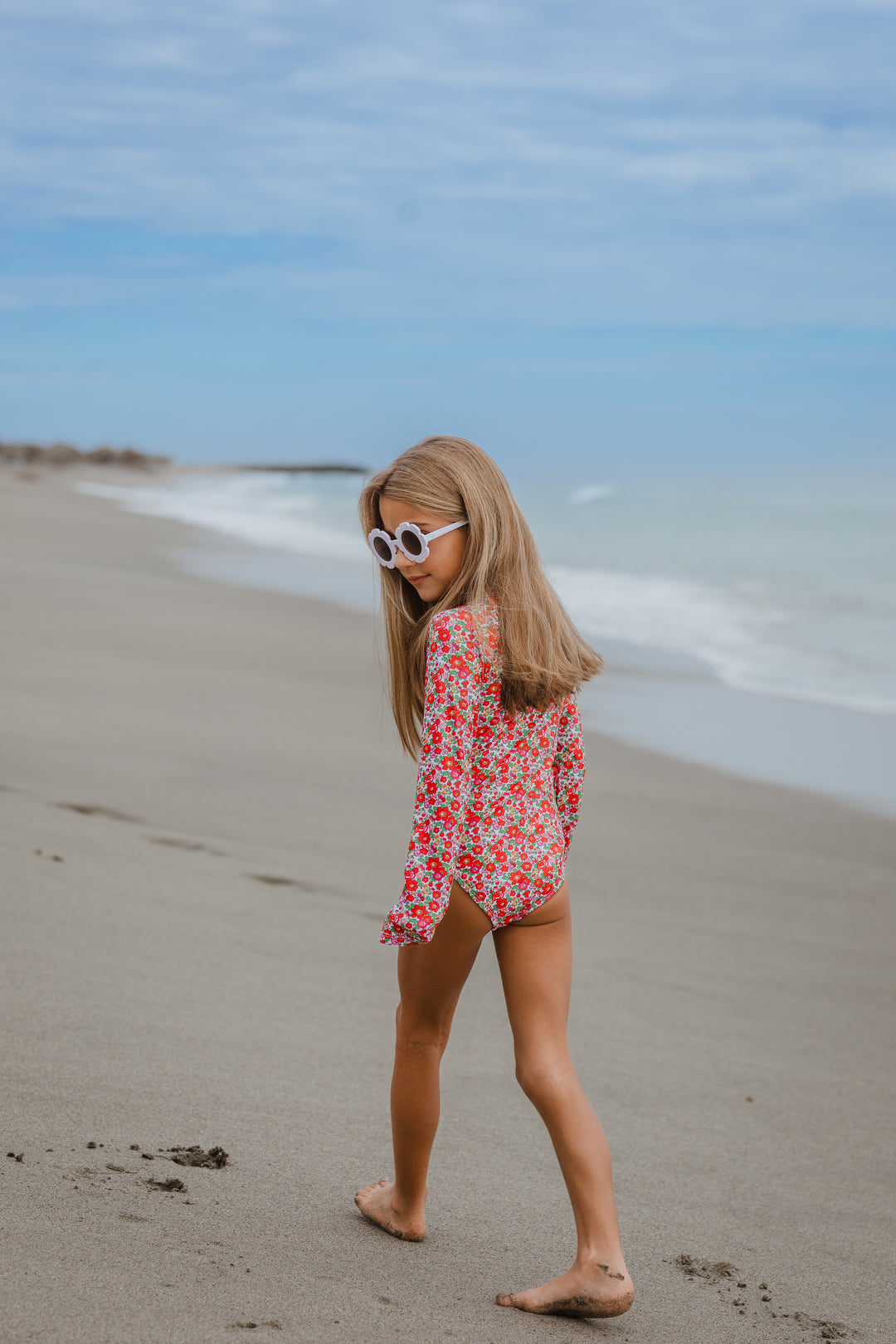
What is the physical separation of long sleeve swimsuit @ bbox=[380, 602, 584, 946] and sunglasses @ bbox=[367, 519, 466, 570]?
0.57ft

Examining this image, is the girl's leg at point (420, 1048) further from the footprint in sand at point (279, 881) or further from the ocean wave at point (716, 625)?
the ocean wave at point (716, 625)

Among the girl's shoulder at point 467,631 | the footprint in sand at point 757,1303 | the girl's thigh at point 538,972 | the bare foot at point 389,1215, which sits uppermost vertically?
the girl's shoulder at point 467,631

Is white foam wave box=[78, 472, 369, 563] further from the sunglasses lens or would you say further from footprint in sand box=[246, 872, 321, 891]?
the sunglasses lens

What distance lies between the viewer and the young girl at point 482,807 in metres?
2.46

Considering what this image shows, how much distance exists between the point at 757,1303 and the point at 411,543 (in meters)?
1.76

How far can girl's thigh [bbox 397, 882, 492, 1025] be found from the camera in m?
2.52

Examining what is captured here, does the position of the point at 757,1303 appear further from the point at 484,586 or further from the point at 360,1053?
the point at 484,586

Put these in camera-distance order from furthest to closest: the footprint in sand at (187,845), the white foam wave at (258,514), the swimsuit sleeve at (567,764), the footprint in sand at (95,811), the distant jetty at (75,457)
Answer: the distant jetty at (75,457), the white foam wave at (258,514), the footprint in sand at (95,811), the footprint in sand at (187,845), the swimsuit sleeve at (567,764)

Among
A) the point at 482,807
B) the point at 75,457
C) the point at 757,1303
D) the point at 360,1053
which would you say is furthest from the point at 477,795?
the point at 75,457

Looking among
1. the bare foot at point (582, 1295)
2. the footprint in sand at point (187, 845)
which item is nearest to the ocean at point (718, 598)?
the footprint in sand at point (187, 845)

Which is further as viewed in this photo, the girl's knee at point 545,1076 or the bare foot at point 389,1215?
the bare foot at point 389,1215

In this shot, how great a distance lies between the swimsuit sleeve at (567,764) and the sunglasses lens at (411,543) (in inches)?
18.1

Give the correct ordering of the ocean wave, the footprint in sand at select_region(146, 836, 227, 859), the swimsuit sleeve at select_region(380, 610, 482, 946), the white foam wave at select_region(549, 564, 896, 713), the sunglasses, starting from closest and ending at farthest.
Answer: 1. the swimsuit sleeve at select_region(380, 610, 482, 946)
2. the sunglasses
3. the footprint in sand at select_region(146, 836, 227, 859)
4. the white foam wave at select_region(549, 564, 896, 713)
5. the ocean wave

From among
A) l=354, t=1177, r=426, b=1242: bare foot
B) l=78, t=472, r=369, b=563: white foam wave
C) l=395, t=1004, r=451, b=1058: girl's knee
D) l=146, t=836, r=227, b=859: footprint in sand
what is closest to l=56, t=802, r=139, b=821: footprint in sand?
l=146, t=836, r=227, b=859: footprint in sand
